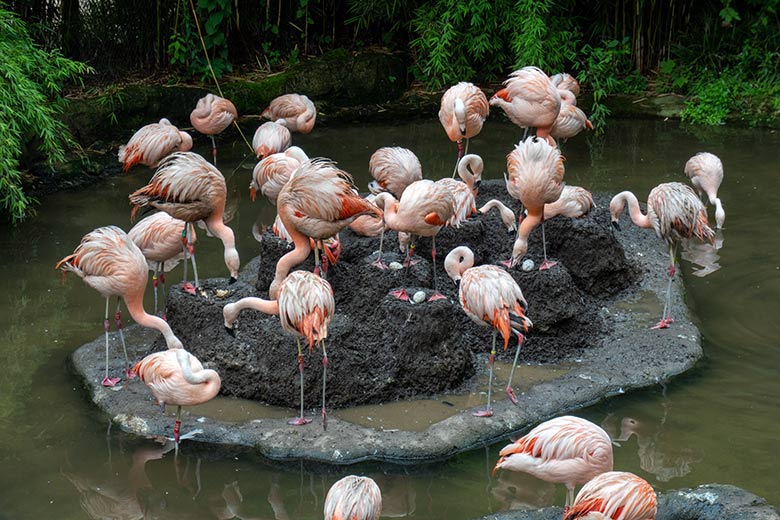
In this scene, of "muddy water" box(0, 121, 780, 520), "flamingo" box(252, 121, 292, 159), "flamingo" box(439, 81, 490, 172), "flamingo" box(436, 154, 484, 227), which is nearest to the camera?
"muddy water" box(0, 121, 780, 520)

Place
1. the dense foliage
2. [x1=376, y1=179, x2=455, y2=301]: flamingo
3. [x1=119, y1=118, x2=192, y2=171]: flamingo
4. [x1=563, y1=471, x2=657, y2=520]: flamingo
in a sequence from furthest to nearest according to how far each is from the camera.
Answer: [x1=119, y1=118, x2=192, y2=171]: flamingo → the dense foliage → [x1=376, y1=179, x2=455, y2=301]: flamingo → [x1=563, y1=471, x2=657, y2=520]: flamingo

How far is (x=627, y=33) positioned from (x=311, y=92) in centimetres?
365

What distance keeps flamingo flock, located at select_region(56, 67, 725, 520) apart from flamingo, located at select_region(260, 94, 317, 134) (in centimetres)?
159

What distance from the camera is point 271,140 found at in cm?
912

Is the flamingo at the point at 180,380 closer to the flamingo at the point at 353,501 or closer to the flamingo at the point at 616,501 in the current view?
the flamingo at the point at 353,501

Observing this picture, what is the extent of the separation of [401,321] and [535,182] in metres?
1.31

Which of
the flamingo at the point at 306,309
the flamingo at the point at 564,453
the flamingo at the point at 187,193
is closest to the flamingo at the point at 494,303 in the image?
the flamingo at the point at 306,309

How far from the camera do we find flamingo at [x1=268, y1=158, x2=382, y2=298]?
615 cm

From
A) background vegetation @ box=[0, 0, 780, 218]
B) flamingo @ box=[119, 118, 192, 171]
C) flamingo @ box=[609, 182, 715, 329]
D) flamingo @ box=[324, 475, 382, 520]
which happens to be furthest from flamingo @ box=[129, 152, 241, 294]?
background vegetation @ box=[0, 0, 780, 218]

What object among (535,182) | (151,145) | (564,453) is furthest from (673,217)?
(151,145)

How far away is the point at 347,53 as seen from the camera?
12.0 metres

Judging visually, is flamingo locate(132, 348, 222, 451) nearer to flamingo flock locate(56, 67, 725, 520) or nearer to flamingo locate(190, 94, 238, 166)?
flamingo flock locate(56, 67, 725, 520)

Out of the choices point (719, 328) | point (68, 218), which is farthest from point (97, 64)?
point (719, 328)

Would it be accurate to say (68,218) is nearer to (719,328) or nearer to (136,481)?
(136,481)
